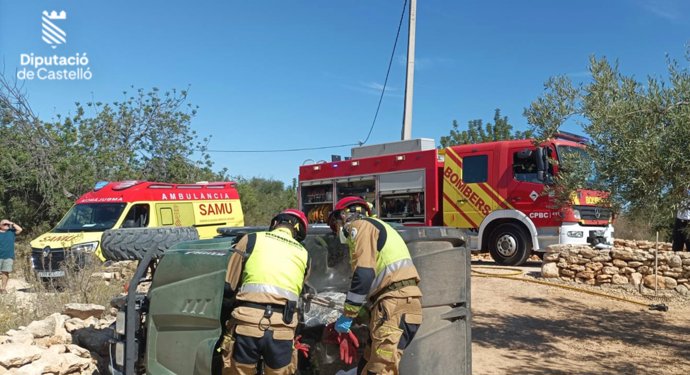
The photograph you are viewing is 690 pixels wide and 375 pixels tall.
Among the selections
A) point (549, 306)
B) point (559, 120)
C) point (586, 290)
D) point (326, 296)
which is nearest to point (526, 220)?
point (586, 290)

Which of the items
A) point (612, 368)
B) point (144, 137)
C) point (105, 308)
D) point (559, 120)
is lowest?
point (612, 368)

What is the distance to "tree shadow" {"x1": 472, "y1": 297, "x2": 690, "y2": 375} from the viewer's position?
20.9 ft

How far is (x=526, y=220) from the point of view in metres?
11.5

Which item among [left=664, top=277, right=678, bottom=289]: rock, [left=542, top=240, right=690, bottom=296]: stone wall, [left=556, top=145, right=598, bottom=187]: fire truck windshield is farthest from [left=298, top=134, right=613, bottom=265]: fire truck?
[left=556, top=145, right=598, bottom=187]: fire truck windshield

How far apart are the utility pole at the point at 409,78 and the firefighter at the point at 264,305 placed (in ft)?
34.5

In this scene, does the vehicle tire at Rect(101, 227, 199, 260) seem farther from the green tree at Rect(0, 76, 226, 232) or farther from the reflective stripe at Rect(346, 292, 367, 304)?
the green tree at Rect(0, 76, 226, 232)

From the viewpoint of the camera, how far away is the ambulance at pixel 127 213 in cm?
1105

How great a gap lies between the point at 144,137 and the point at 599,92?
59.2 feet

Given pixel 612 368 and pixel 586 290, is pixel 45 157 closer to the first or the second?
pixel 586 290

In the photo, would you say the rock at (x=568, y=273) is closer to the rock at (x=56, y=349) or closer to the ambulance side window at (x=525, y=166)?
the ambulance side window at (x=525, y=166)

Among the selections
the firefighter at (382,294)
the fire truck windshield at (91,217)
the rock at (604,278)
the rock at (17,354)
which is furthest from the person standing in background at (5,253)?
the rock at (604,278)

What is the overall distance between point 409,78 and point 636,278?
272 inches

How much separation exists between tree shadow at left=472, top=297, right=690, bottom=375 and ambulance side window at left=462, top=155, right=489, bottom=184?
3.40 m

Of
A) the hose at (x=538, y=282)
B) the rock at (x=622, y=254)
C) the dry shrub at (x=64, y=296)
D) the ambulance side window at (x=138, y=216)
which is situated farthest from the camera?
the ambulance side window at (x=138, y=216)
